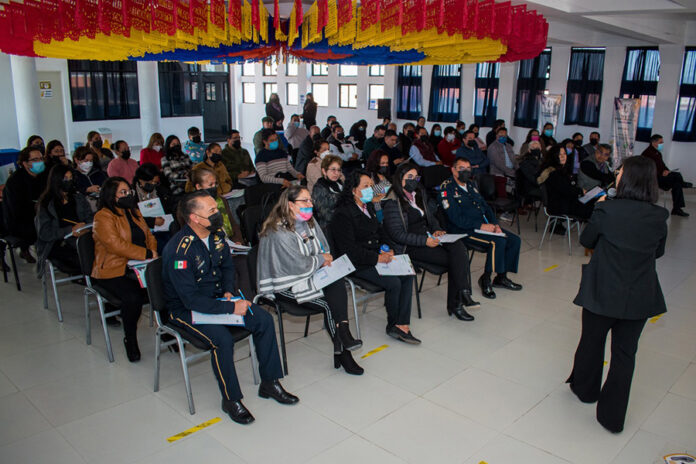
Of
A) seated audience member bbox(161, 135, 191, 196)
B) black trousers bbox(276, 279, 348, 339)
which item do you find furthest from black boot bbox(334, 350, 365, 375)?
seated audience member bbox(161, 135, 191, 196)

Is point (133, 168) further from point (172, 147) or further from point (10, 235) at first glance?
point (10, 235)

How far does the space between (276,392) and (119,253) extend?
64.3 inches

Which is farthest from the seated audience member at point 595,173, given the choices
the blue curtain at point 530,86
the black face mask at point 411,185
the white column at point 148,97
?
the white column at point 148,97

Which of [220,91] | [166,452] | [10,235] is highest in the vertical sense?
[220,91]

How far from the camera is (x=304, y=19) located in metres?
5.70

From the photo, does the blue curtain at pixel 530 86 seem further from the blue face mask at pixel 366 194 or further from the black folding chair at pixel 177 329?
the black folding chair at pixel 177 329

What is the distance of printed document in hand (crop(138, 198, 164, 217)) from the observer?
535cm

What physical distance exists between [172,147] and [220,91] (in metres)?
14.1

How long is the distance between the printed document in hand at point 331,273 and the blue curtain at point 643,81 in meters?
11.4

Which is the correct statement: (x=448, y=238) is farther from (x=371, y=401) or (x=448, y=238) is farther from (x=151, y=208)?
(x=151, y=208)

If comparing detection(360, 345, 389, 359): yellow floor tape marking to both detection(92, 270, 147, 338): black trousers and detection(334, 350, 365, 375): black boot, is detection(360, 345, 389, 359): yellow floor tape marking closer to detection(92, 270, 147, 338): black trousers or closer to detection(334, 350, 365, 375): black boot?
detection(334, 350, 365, 375): black boot

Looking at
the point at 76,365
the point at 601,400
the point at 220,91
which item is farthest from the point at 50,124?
the point at 601,400

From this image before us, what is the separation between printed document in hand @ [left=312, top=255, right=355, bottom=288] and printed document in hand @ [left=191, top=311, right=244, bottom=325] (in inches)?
27.5

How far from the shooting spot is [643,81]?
12898 millimetres
